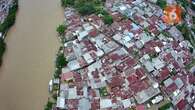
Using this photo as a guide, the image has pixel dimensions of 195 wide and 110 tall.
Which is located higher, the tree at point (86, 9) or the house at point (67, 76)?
the tree at point (86, 9)

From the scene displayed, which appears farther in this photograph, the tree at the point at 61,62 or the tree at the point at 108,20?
the tree at the point at 108,20

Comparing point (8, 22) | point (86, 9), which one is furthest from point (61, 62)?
point (8, 22)

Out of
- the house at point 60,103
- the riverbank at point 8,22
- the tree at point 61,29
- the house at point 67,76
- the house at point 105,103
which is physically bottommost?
the house at point 105,103

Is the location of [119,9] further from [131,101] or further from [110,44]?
[131,101]

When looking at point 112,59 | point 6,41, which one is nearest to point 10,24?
point 6,41

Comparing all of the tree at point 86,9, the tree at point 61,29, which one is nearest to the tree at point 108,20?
the tree at point 86,9

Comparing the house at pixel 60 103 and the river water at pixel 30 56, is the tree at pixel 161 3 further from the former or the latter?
the house at pixel 60 103
